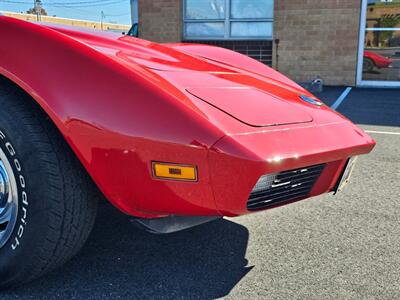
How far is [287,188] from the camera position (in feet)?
6.29

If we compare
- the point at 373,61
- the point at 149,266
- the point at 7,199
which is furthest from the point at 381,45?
the point at 7,199

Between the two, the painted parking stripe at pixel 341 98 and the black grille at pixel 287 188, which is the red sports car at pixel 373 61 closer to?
the painted parking stripe at pixel 341 98

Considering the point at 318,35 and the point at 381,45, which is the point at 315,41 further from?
the point at 381,45

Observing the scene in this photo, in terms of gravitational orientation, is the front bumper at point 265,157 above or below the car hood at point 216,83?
below

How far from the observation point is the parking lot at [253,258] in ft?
6.65

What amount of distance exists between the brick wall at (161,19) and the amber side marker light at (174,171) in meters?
10.8

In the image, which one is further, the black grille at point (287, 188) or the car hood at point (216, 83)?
the car hood at point (216, 83)

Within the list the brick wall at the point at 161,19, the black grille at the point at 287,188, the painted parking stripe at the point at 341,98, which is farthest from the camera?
the brick wall at the point at 161,19

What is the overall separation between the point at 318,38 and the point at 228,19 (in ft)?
7.77

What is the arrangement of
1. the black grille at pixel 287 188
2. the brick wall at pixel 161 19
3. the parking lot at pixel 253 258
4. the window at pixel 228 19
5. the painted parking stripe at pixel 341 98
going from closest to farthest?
the black grille at pixel 287 188 < the parking lot at pixel 253 258 < the painted parking stripe at pixel 341 98 < the window at pixel 228 19 < the brick wall at pixel 161 19

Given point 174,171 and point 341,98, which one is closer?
point 174,171

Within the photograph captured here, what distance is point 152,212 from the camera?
1827 millimetres

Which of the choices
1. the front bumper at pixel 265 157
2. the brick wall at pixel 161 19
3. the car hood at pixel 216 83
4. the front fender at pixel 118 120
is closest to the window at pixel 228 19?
the brick wall at pixel 161 19

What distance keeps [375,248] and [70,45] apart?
1.88 meters
